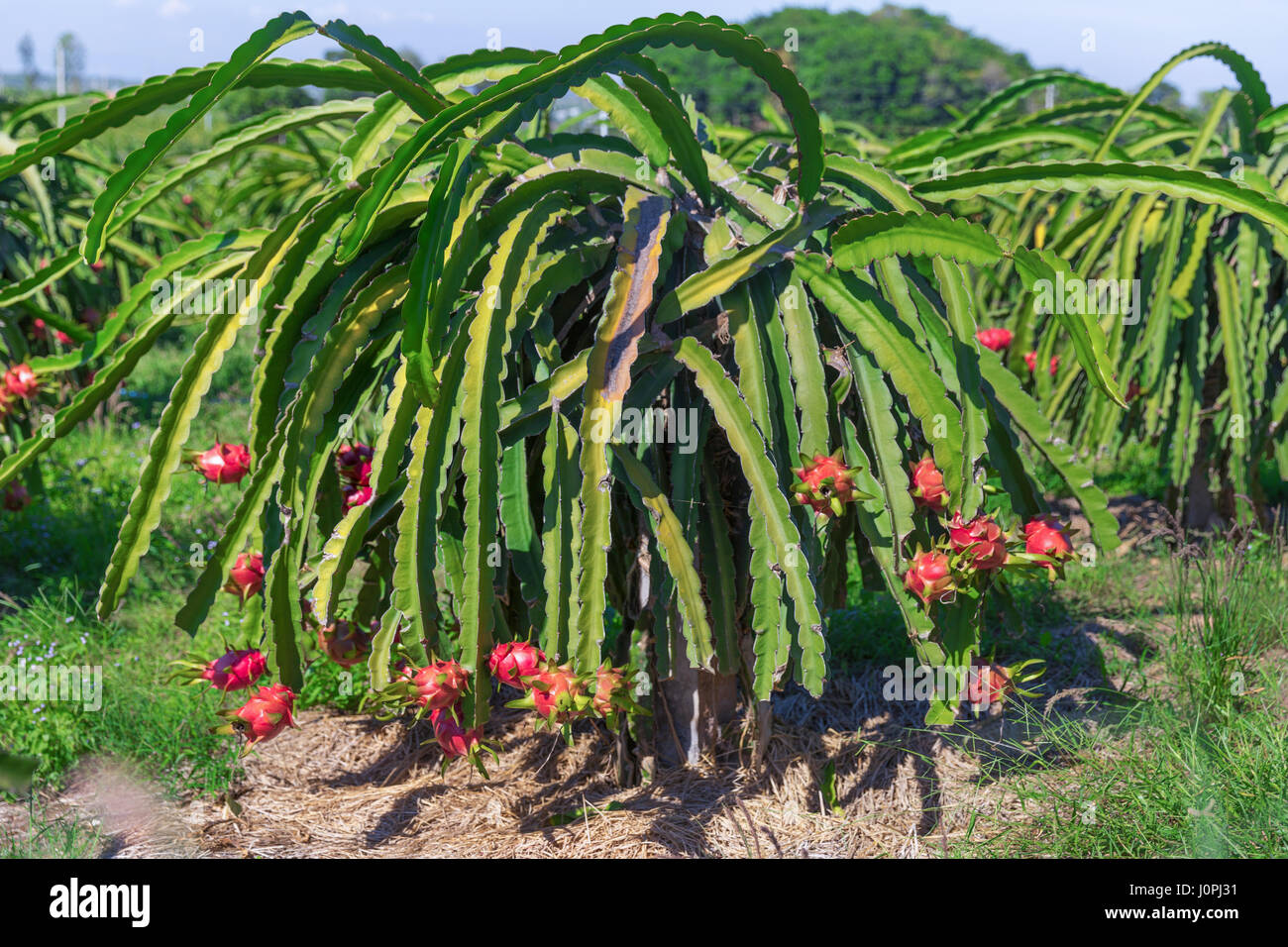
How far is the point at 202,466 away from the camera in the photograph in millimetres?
2164

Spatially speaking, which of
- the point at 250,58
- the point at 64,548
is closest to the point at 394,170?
the point at 250,58

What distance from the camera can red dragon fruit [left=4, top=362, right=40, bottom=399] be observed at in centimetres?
275

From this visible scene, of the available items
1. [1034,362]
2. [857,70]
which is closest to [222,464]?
[1034,362]

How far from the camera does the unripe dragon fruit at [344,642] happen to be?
2.21 metres

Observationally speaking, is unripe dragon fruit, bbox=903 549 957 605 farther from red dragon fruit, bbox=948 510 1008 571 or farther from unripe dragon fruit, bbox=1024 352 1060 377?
unripe dragon fruit, bbox=1024 352 1060 377

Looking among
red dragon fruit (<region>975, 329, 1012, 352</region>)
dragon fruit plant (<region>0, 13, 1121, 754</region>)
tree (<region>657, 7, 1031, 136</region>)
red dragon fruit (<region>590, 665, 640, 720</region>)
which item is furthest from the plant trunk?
tree (<region>657, 7, 1031, 136</region>)

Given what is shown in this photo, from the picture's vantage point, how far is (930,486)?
1.94 metres

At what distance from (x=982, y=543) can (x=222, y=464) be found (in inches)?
56.9

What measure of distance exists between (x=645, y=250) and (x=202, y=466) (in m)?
0.98

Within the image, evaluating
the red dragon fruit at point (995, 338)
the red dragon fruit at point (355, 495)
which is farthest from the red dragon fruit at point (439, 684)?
the red dragon fruit at point (995, 338)

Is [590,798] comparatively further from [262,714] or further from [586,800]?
[262,714]

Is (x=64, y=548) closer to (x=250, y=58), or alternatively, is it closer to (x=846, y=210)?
(x=250, y=58)

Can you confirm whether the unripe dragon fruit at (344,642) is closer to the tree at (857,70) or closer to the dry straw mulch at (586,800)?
the dry straw mulch at (586,800)

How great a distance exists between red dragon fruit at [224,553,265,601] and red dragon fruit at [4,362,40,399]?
1.04 metres
